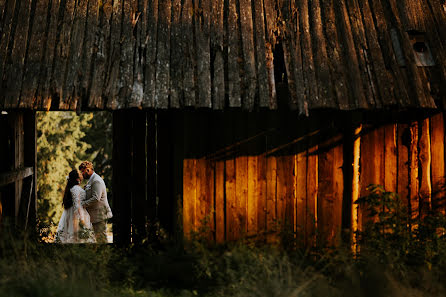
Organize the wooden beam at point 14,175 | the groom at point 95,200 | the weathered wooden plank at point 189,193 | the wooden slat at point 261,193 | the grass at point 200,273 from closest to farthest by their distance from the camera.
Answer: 1. the grass at point 200,273
2. the weathered wooden plank at point 189,193
3. the wooden slat at point 261,193
4. the wooden beam at point 14,175
5. the groom at point 95,200

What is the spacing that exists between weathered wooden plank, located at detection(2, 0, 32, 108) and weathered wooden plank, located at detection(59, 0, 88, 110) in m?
0.58

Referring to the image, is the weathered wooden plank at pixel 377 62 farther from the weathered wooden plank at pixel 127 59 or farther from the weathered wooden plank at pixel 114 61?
the weathered wooden plank at pixel 114 61

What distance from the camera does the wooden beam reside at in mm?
8414

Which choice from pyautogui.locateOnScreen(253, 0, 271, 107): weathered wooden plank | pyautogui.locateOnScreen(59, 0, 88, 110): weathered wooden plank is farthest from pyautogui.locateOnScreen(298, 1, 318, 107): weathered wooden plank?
pyautogui.locateOnScreen(59, 0, 88, 110): weathered wooden plank

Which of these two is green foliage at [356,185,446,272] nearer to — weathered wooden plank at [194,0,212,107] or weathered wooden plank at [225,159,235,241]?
weathered wooden plank at [225,159,235,241]

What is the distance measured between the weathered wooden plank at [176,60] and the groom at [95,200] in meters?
4.10

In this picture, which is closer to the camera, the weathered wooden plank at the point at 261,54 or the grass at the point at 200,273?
the grass at the point at 200,273

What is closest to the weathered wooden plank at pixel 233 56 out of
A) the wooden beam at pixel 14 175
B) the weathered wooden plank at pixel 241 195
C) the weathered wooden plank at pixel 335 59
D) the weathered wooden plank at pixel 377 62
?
the weathered wooden plank at pixel 241 195

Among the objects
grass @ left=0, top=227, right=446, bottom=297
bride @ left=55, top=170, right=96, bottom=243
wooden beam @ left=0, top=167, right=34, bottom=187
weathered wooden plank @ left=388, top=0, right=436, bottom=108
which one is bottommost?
grass @ left=0, top=227, right=446, bottom=297

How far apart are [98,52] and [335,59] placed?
316 centimetres

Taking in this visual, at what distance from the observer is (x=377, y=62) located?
707cm

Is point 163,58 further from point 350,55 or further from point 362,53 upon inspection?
point 362,53

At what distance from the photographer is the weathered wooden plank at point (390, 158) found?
7.23m

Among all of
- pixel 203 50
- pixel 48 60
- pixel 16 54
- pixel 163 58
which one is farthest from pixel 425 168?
pixel 16 54
